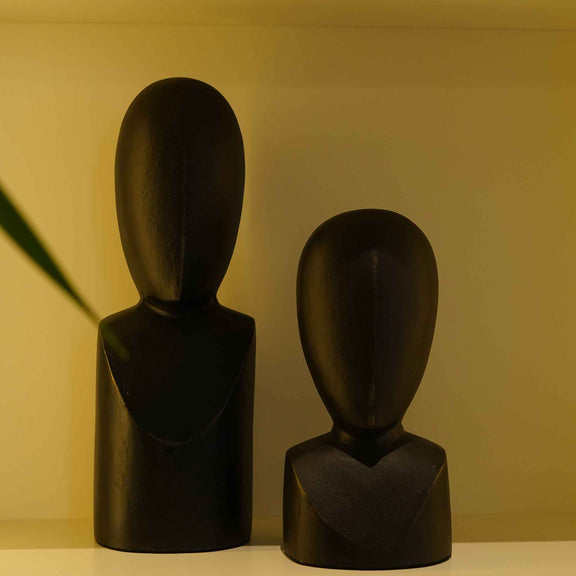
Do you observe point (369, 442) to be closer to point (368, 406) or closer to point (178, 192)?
point (368, 406)

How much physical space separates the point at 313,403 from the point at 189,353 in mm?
189

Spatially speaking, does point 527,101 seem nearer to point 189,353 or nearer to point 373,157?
point 373,157

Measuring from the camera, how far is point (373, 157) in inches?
32.1

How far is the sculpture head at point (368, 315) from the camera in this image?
22.9 inches

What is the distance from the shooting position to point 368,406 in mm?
587

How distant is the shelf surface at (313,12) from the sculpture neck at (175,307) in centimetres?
29

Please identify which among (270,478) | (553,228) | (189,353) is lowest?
(270,478)

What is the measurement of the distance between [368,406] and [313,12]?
0.40m

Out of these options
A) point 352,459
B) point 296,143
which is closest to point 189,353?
point 352,459

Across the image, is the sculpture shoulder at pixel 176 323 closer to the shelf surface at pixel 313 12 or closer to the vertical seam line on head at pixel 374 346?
the vertical seam line on head at pixel 374 346

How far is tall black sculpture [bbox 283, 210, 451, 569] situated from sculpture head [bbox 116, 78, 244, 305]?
0.09 m

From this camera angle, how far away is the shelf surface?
757mm

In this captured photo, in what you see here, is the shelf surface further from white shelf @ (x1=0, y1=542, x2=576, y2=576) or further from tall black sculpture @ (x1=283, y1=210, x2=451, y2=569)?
white shelf @ (x1=0, y1=542, x2=576, y2=576)

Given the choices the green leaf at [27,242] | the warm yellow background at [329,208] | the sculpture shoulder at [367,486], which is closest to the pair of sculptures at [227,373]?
the sculpture shoulder at [367,486]
